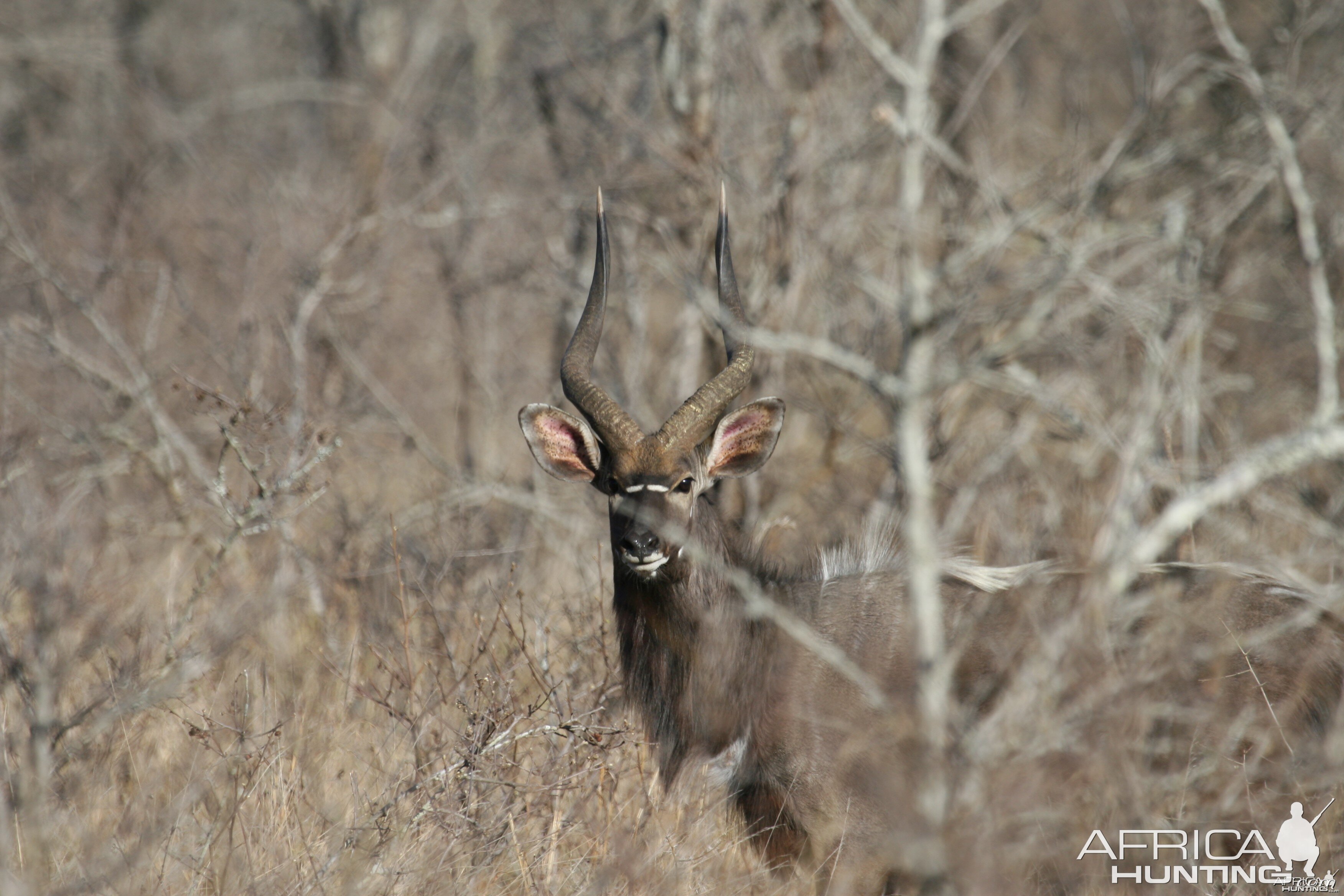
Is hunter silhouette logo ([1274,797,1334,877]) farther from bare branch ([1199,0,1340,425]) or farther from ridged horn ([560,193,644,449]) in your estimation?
ridged horn ([560,193,644,449])

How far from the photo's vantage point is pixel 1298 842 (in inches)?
166

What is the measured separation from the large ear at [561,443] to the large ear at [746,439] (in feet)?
1.68

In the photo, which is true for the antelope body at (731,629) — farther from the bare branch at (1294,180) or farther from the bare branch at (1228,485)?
the bare branch at (1294,180)

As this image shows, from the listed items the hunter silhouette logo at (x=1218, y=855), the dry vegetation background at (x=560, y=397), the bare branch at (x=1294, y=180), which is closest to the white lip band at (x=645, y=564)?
the dry vegetation background at (x=560, y=397)

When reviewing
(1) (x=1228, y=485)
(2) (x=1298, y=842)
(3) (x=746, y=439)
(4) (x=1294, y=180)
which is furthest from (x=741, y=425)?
(4) (x=1294, y=180)

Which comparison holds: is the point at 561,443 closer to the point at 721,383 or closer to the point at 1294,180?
the point at 721,383

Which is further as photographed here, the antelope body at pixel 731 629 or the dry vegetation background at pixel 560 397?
the antelope body at pixel 731 629

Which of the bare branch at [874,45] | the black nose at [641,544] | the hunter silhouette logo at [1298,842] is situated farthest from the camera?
the bare branch at [874,45]

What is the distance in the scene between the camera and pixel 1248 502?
698 centimetres

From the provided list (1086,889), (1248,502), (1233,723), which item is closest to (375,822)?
(1086,889)

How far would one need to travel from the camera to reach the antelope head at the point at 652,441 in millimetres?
4867

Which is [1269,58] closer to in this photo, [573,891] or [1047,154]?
[1047,154]

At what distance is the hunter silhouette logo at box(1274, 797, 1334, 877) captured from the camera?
13.7ft

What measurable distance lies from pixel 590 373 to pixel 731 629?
1.22 meters
